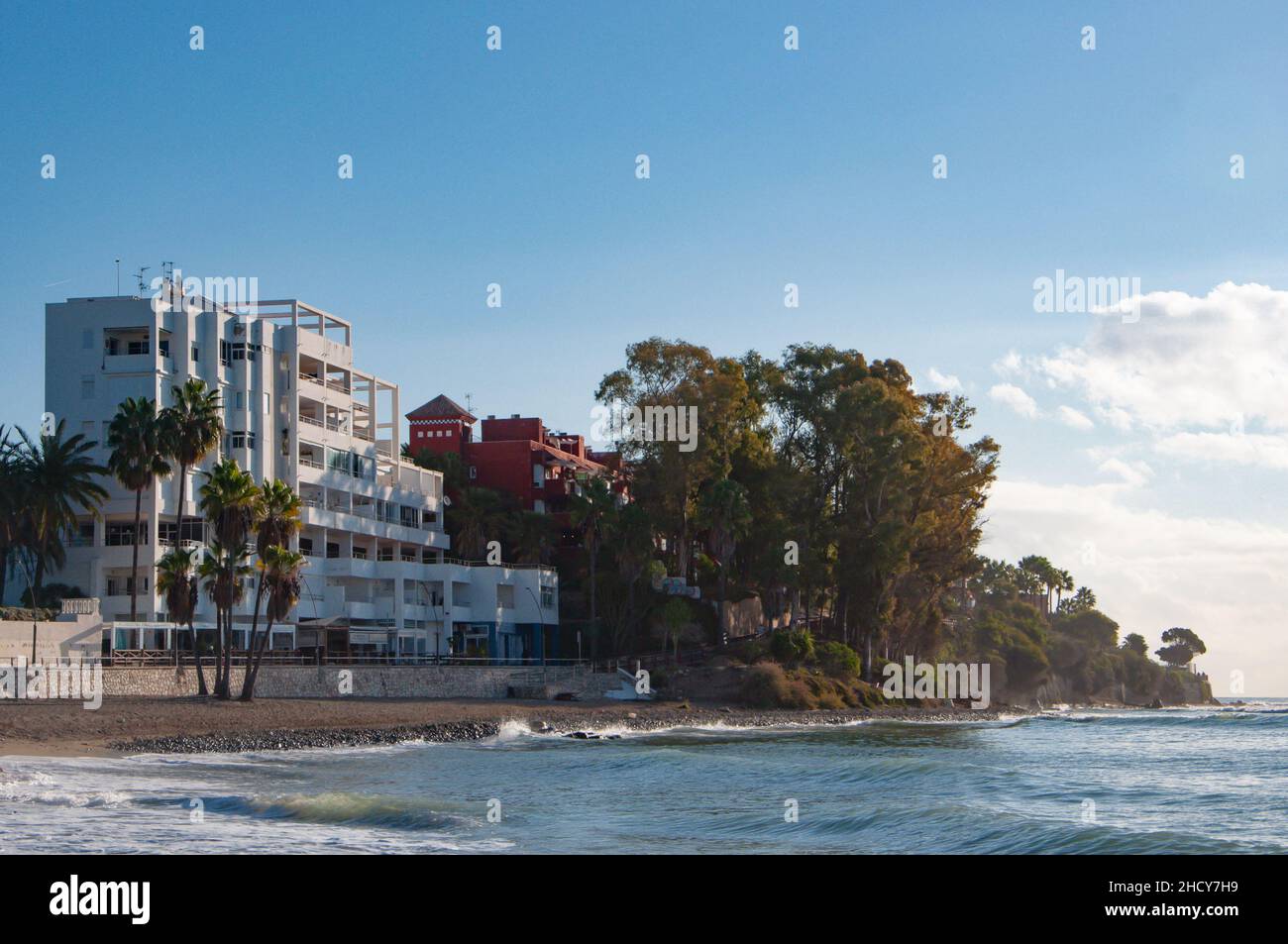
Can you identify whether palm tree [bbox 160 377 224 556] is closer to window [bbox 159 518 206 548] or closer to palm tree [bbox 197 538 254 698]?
window [bbox 159 518 206 548]

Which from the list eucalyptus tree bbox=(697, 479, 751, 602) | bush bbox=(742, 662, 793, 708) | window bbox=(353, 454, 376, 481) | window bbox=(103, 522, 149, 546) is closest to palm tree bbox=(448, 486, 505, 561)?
window bbox=(353, 454, 376, 481)

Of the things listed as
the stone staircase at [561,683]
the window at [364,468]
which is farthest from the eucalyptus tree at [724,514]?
the window at [364,468]

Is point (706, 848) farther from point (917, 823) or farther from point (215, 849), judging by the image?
point (215, 849)

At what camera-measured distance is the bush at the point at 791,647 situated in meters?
74.4

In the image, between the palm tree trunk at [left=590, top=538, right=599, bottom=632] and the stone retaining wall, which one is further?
the palm tree trunk at [left=590, top=538, right=599, bottom=632]

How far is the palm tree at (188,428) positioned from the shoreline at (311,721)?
452 inches

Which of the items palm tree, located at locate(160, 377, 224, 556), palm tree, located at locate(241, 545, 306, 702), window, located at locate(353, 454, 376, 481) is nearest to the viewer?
palm tree, located at locate(241, 545, 306, 702)

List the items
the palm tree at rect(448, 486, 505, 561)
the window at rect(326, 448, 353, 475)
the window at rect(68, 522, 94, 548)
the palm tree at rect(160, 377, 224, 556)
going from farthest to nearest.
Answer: the palm tree at rect(448, 486, 505, 561) → the window at rect(326, 448, 353, 475) → the window at rect(68, 522, 94, 548) → the palm tree at rect(160, 377, 224, 556)

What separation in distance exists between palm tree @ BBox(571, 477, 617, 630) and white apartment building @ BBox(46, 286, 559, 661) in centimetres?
369

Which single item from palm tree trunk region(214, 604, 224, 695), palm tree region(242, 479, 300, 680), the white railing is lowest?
palm tree trunk region(214, 604, 224, 695)

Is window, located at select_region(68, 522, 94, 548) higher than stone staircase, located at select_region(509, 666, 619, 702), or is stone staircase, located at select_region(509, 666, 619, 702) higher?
window, located at select_region(68, 522, 94, 548)

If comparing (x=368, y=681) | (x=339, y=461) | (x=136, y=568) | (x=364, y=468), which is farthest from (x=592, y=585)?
(x=136, y=568)

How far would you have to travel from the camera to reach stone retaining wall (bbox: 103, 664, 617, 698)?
5047cm

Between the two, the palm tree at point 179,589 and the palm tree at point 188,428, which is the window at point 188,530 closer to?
the palm tree at point 188,428
